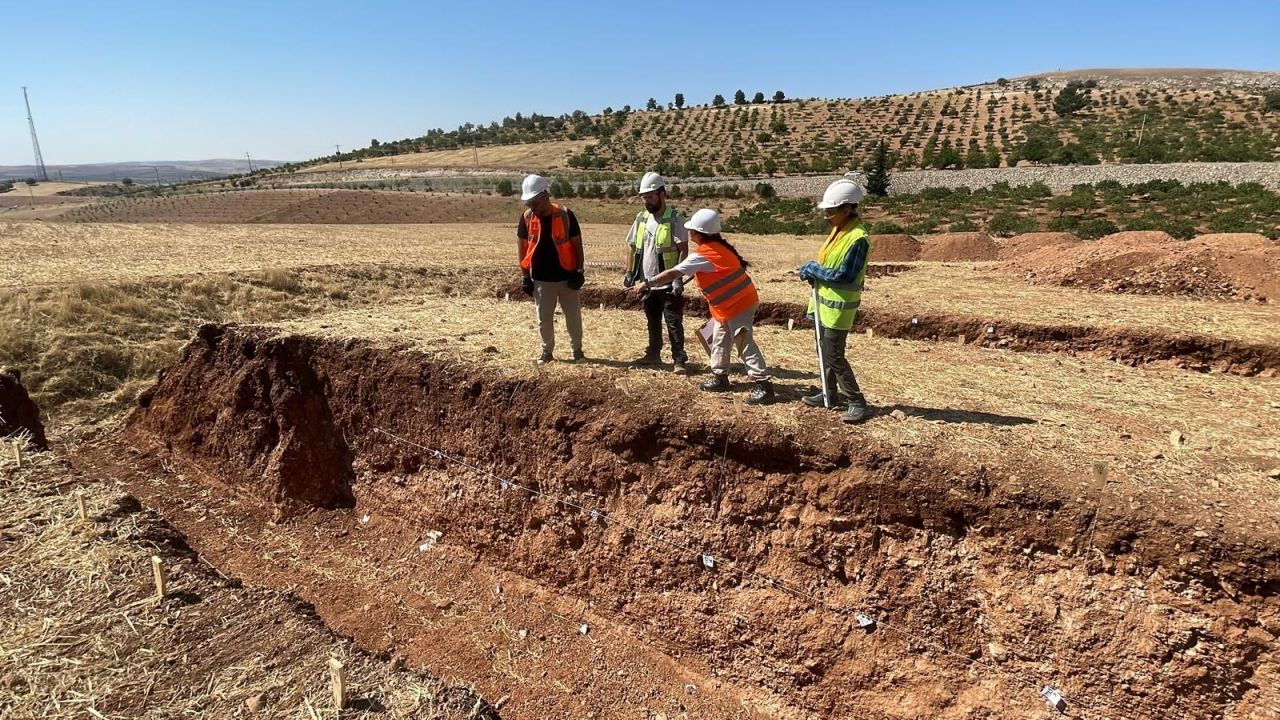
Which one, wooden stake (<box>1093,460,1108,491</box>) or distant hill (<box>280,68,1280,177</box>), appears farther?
distant hill (<box>280,68,1280,177</box>)

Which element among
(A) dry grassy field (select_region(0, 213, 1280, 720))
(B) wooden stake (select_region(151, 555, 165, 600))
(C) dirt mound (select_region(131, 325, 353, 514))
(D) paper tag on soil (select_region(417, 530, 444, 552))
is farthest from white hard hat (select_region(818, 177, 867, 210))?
(C) dirt mound (select_region(131, 325, 353, 514))

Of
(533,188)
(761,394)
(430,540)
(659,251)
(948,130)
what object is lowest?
(430,540)

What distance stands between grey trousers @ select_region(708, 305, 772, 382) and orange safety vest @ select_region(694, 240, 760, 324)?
109mm

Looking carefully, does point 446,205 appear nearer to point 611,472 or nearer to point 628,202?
point 628,202

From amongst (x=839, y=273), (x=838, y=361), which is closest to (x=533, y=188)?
(x=839, y=273)

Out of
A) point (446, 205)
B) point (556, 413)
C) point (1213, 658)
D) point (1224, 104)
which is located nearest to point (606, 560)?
point (556, 413)

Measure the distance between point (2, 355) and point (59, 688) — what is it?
29.6 feet

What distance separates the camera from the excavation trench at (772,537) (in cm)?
439

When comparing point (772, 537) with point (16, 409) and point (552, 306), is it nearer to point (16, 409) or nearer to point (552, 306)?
point (552, 306)

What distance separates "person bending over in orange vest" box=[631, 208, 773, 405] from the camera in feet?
18.4

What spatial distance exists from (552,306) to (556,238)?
34.2 inches

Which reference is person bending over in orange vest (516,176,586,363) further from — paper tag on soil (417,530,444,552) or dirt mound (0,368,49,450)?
dirt mound (0,368,49,450)

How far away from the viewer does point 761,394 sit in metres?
6.14

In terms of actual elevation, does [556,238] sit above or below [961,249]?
above
